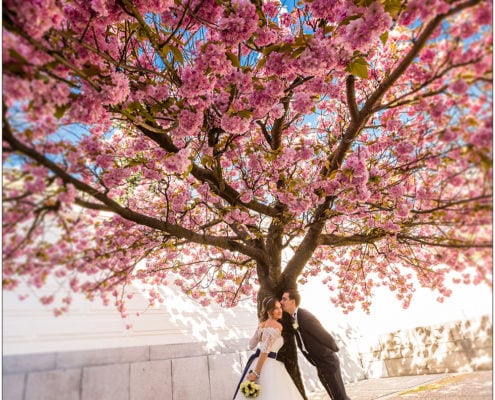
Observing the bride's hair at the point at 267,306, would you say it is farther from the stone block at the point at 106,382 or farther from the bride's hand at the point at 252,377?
the stone block at the point at 106,382

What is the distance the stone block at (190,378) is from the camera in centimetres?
560

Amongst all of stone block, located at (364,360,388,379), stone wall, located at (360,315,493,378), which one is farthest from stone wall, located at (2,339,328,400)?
stone block, located at (364,360,388,379)

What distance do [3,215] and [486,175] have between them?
7.98 ft

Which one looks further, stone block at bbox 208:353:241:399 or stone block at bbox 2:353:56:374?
stone block at bbox 208:353:241:399

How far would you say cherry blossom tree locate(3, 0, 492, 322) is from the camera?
1614mm

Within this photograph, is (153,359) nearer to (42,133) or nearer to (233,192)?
(233,192)

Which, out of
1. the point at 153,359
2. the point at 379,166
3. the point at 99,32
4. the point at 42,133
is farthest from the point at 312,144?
Answer: the point at 153,359

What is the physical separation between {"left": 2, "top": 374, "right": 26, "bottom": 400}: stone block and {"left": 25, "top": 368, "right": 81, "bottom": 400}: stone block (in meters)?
0.04

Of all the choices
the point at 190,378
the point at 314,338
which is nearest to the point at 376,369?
the point at 190,378

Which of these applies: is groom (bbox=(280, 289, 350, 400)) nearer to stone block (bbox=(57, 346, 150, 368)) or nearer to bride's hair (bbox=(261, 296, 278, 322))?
bride's hair (bbox=(261, 296, 278, 322))

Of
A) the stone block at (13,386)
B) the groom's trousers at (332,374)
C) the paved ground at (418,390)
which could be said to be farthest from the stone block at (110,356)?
the paved ground at (418,390)

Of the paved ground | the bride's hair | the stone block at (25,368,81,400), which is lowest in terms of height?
the paved ground

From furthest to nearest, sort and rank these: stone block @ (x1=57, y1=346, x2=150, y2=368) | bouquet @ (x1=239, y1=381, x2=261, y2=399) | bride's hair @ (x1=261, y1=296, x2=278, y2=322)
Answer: stone block @ (x1=57, y1=346, x2=150, y2=368), bride's hair @ (x1=261, y1=296, x2=278, y2=322), bouquet @ (x1=239, y1=381, x2=261, y2=399)

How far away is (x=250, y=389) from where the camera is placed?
137 inches
